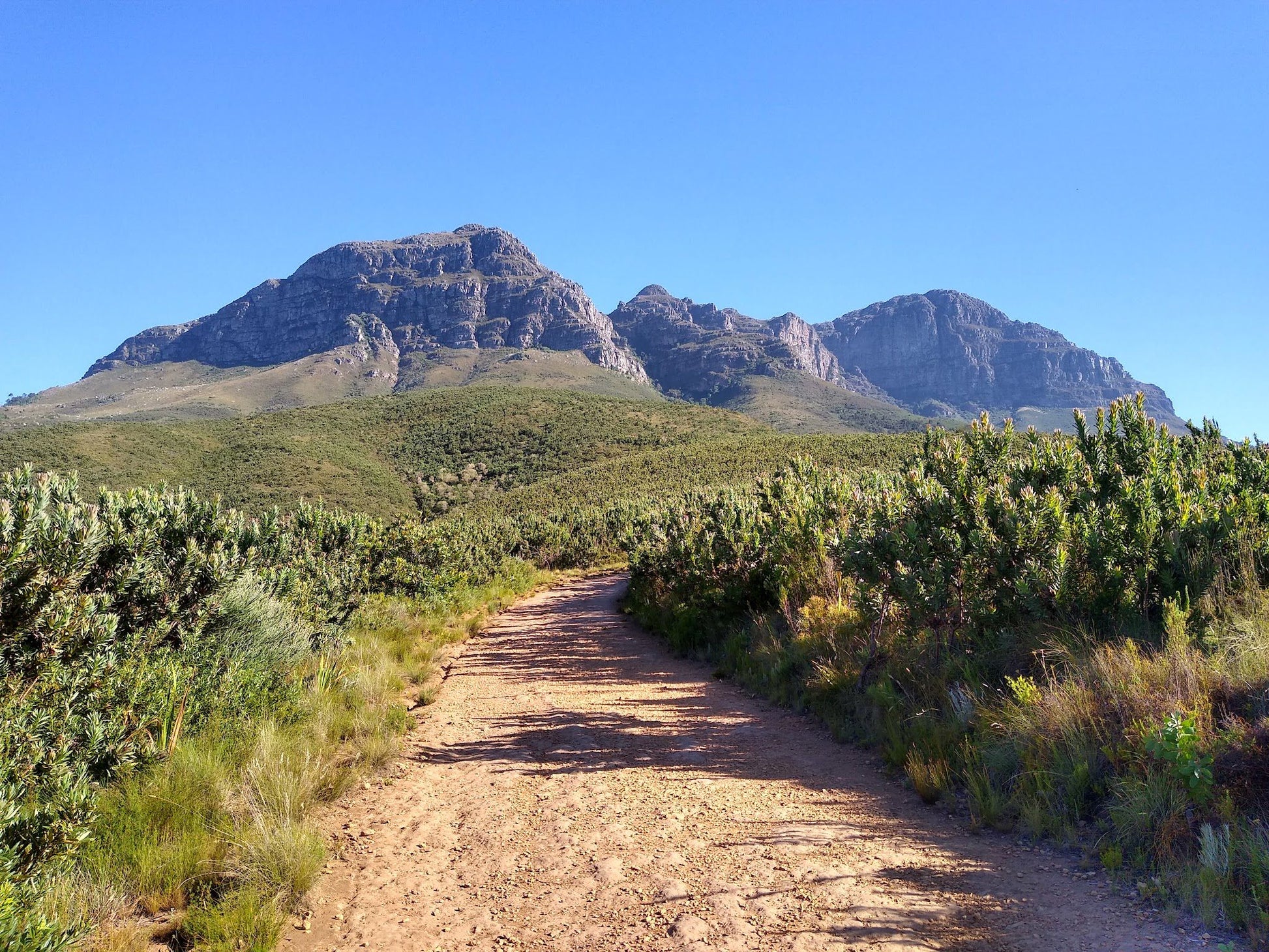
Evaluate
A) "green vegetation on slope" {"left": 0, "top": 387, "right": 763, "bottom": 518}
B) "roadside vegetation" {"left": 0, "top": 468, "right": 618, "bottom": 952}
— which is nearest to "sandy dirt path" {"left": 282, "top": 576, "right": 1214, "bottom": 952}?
"roadside vegetation" {"left": 0, "top": 468, "right": 618, "bottom": 952}

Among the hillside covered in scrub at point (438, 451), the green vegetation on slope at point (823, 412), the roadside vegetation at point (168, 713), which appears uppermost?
the green vegetation on slope at point (823, 412)

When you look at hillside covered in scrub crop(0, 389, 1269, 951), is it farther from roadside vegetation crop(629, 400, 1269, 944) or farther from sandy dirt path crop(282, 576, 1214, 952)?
sandy dirt path crop(282, 576, 1214, 952)

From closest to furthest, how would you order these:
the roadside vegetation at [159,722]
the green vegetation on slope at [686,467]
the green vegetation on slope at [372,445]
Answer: the roadside vegetation at [159,722]
the green vegetation on slope at [686,467]
the green vegetation on slope at [372,445]

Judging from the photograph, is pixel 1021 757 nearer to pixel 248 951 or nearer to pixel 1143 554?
pixel 1143 554

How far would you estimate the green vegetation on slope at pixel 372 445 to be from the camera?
209ft

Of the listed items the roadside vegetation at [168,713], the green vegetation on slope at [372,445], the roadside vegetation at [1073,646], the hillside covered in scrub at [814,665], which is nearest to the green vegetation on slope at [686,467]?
the green vegetation on slope at [372,445]

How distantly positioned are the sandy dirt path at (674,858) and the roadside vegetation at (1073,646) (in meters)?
0.38

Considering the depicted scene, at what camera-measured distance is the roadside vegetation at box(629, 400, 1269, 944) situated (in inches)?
138

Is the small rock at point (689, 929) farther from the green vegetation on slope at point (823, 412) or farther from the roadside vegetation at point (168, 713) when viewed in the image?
the green vegetation on slope at point (823, 412)

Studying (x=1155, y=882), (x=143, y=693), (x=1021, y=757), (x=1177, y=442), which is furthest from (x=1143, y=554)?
(x=143, y=693)

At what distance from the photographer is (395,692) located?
7.90 metres

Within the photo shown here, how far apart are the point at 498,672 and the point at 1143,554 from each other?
25.7 ft

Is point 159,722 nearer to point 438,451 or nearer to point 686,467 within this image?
point 686,467

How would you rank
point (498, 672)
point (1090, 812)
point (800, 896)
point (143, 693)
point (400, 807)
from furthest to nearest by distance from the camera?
1. point (498, 672)
2. point (400, 807)
3. point (143, 693)
4. point (1090, 812)
5. point (800, 896)
